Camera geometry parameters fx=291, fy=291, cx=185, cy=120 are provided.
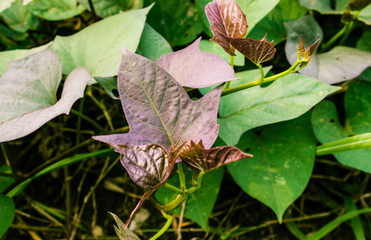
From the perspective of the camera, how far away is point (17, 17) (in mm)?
941

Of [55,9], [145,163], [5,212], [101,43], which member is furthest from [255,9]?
[5,212]

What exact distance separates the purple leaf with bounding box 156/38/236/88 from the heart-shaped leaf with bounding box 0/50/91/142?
0.52 feet

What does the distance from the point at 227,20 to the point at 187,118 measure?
0.19 metres

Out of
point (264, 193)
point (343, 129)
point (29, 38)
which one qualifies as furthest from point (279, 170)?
point (29, 38)

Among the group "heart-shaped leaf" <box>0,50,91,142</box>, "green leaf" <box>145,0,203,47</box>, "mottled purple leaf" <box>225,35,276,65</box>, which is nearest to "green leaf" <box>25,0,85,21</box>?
"green leaf" <box>145,0,203,47</box>

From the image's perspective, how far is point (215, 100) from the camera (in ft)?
1.51

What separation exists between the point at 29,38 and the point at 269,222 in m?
1.04

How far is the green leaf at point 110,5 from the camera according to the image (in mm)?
815

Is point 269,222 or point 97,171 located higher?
point 97,171

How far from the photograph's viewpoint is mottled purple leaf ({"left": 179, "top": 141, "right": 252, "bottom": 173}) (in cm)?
40

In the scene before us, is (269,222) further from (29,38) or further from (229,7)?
(29,38)

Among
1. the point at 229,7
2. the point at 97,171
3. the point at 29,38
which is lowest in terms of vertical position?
the point at 97,171

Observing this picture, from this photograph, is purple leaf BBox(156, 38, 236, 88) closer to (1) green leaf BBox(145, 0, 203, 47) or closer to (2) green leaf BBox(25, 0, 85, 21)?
(1) green leaf BBox(145, 0, 203, 47)

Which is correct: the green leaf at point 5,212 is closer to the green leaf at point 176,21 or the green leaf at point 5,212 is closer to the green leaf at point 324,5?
the green leaf at point 176,21
